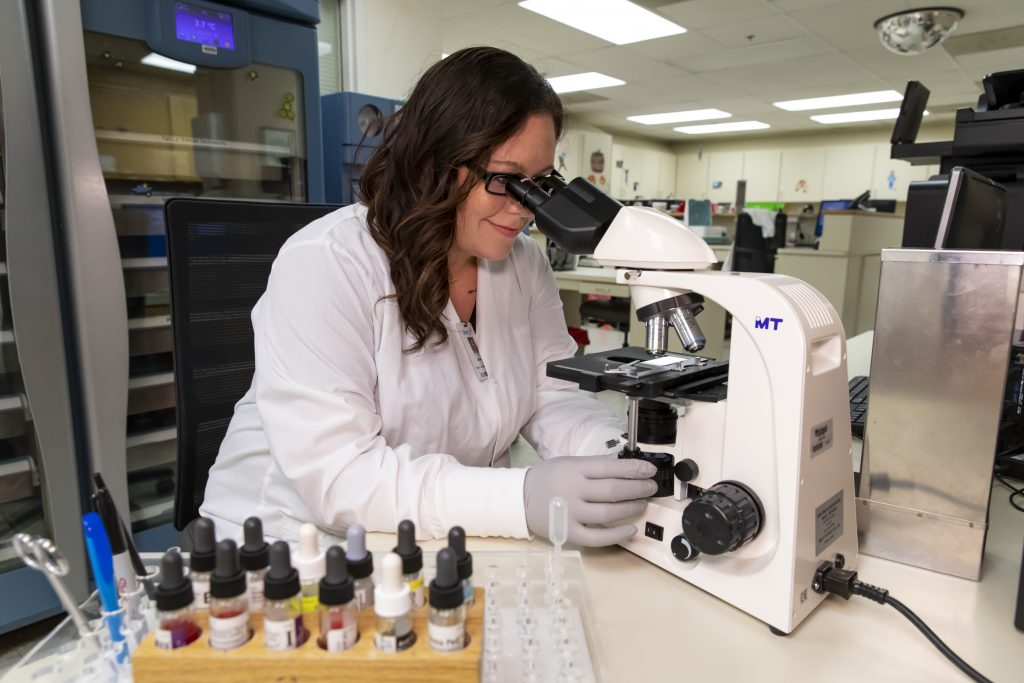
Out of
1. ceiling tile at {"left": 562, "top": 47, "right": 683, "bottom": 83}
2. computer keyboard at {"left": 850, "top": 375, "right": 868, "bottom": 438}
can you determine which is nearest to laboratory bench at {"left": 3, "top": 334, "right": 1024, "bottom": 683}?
computer keyboard at {"left": 850, "top": 375, "right": 868, "bottom": 438}

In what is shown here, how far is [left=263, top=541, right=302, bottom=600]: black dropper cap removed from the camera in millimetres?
423

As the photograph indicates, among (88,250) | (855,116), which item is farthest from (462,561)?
(855,116)

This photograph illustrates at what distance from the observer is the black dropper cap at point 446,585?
43 centimetres

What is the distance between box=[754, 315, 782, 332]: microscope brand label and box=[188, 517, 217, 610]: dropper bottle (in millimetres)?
512

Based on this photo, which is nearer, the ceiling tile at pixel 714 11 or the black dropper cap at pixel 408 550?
the black dropper cap at pixel 408 550

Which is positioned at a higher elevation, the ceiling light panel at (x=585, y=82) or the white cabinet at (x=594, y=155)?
the ceiling light panel at (x=585, y=82)

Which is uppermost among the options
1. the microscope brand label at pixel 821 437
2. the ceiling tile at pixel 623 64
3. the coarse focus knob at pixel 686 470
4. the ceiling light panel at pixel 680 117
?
the ceiling light panel at pixel 680 117

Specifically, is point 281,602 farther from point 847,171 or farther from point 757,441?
point 847,171

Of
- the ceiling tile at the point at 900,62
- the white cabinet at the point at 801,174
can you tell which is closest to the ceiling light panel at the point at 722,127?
the white cabinet at the point at 801,174

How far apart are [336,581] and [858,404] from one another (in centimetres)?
112

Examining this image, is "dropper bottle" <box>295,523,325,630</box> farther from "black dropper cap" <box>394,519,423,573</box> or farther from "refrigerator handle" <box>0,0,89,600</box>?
"refrigerator handle" <box>0,0,89,600</box>

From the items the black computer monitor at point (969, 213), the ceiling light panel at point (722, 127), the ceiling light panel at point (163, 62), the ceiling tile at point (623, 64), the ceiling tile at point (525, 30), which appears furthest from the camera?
the ceiling light panel at point (722, 127)

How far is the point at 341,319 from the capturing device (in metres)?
0.83

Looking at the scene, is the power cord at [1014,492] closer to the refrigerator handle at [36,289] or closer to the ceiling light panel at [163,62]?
the refrigerator handle at [36,289]
